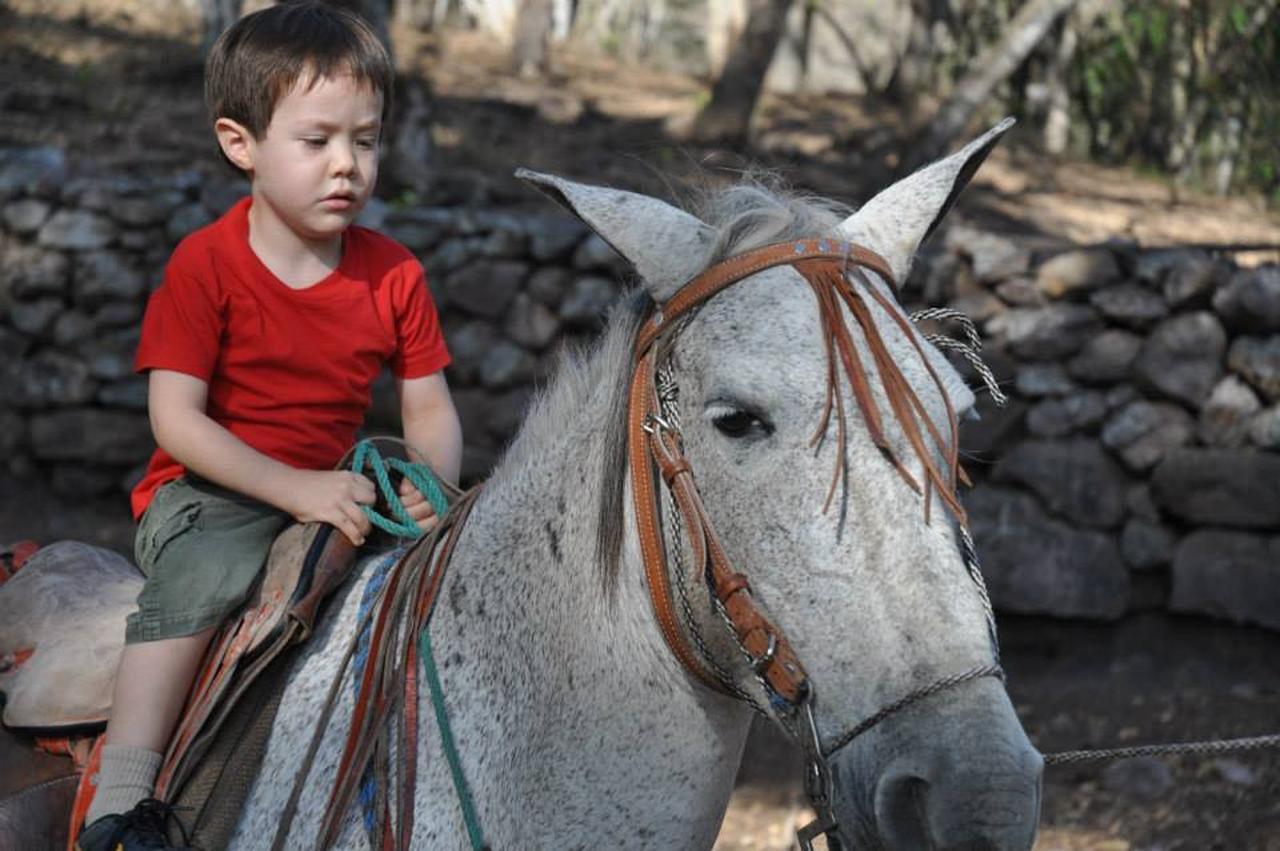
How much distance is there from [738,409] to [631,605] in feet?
1.13

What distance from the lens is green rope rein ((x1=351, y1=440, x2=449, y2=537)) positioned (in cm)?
230

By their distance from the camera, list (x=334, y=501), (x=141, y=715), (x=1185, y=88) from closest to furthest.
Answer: (x=141, y=715), (x=334, y=501), (x=1185, y=88)

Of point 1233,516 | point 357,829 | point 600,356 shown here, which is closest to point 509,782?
point 357,829

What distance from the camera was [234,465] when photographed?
7.18ft

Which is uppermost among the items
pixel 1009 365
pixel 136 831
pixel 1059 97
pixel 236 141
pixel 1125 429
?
pixel 1059 97

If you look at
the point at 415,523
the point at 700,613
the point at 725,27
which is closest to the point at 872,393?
the point at 700,613

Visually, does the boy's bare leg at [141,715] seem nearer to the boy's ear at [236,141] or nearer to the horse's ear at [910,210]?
the boy's ear at [236,141]

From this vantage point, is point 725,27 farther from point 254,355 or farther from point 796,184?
point 254,355

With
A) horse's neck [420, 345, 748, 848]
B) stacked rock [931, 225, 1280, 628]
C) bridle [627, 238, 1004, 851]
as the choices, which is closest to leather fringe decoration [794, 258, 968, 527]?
bridle [627, 238, 1004, 851]

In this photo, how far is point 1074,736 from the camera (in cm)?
577

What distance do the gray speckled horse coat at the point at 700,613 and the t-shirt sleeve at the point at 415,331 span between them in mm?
446

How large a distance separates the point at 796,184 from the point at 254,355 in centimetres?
100

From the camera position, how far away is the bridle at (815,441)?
5.49 feet

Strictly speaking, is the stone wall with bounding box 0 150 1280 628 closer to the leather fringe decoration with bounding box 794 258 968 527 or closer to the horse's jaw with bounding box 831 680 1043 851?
the leather fringe decoration with bounding box 794 258 968 527
